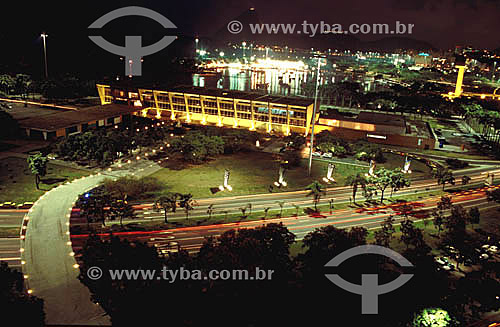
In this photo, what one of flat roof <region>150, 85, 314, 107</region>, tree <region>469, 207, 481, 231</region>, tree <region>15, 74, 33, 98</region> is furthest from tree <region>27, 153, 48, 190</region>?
tree <region>15, 74, 33, 98</region>

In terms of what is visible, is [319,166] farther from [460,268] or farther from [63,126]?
[63,126]

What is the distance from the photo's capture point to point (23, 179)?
37.0 meters

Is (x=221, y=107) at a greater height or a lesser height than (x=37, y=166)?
greater

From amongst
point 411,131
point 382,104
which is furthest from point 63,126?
point 382,104

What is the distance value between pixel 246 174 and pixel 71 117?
33.0 metres

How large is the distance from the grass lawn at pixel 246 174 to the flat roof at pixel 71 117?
21.1 m

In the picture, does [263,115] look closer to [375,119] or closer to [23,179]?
[375,119]

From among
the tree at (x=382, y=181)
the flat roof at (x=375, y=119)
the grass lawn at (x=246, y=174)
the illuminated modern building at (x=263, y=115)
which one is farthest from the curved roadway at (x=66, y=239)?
the flat roof at (x=375, y=119)

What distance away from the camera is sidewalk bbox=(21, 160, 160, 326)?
62.2ft

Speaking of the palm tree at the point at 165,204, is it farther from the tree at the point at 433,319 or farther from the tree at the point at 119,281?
the tree at the point at 433,319

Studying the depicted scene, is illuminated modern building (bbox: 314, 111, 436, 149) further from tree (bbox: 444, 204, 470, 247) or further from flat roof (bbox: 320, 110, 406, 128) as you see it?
tree (bbox: 444, 204, 470, 247)

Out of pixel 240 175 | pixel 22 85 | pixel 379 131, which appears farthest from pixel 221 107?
pixel 22 85

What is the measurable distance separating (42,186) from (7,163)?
936cm

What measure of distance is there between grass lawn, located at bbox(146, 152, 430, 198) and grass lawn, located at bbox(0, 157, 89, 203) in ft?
32.5
